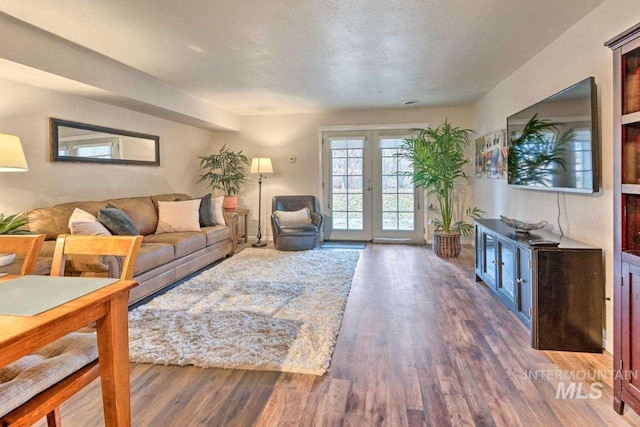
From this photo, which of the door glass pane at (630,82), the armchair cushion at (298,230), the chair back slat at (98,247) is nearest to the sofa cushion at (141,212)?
the armchair cushion at (298,230)

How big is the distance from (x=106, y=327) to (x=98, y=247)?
489 mm

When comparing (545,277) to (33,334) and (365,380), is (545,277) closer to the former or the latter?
(365,380)

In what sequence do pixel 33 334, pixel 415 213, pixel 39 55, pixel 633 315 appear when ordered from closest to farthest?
pixel 33 334, pixel 633 315, pixel 39 55, pixel 415 213

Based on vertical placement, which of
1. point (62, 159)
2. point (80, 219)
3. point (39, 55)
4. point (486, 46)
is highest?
point (486, 46)

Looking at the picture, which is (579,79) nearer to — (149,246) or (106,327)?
(106,327)

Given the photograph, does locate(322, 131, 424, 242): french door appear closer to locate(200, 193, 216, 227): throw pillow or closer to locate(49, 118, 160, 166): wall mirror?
locate(200, 193, 216, 227): throw pillow

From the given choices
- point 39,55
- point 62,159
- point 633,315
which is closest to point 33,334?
point 633,315

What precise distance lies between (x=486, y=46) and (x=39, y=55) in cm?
385

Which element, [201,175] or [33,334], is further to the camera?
[201,175]

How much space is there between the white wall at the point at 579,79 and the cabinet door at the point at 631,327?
0.77 metres

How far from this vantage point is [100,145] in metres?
4.32

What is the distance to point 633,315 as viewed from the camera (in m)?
1.64

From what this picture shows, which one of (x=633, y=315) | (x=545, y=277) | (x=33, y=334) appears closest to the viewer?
(x=33, y=334)

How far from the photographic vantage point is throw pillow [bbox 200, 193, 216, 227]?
5.08 m
